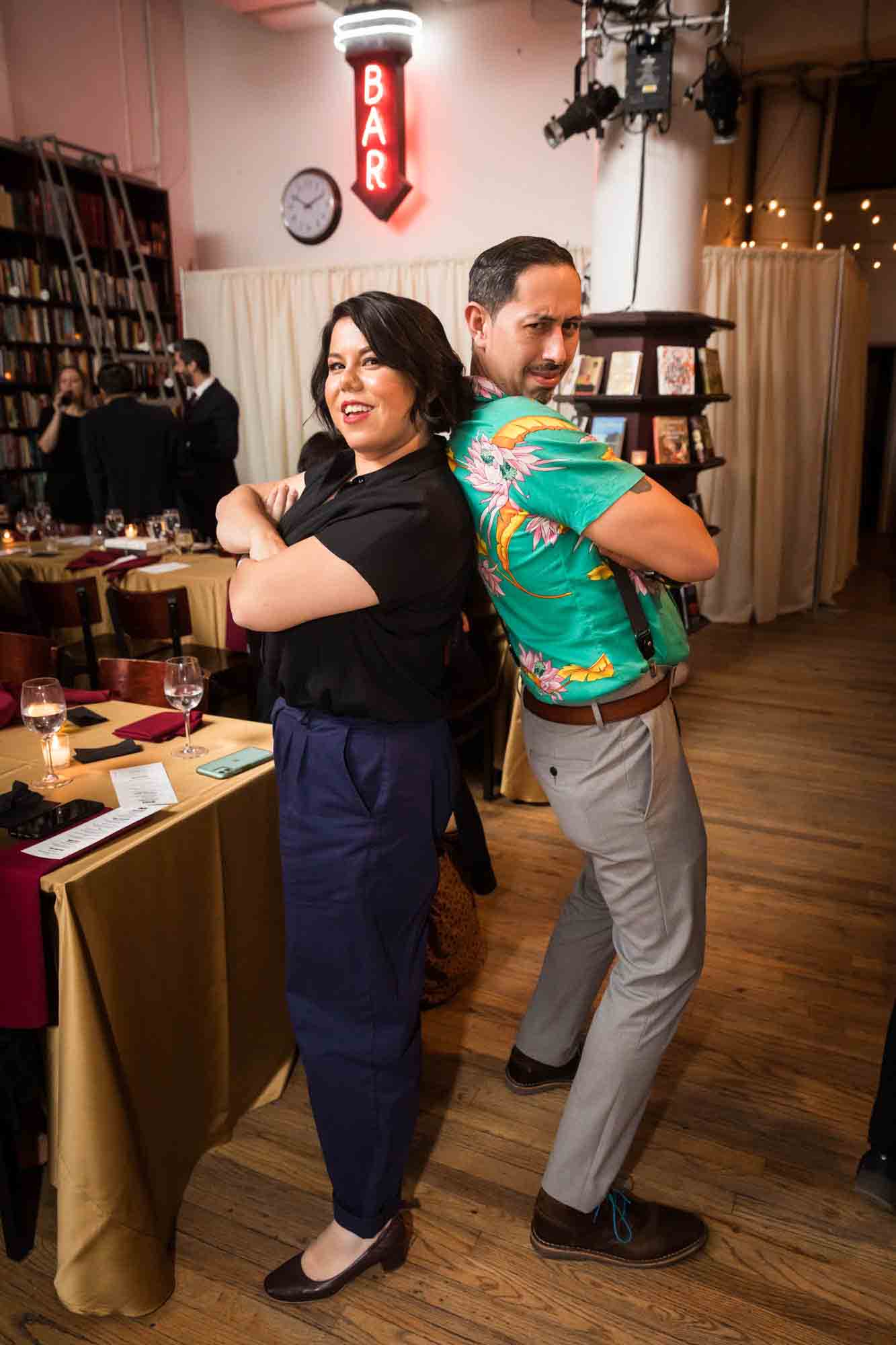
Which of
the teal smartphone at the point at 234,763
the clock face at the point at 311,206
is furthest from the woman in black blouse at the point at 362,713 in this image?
the clock face at the point at 311,206

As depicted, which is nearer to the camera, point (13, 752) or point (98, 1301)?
point (98, 1301)

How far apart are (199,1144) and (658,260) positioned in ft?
14.7

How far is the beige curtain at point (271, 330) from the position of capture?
7242 millimetres

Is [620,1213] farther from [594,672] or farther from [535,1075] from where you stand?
[594,672]

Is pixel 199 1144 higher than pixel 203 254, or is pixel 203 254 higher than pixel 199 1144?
pixel 203 254

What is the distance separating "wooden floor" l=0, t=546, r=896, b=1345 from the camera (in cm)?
158

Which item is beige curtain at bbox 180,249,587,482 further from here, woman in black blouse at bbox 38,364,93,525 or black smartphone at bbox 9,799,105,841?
black smartphone at bbox 9,799,105,841

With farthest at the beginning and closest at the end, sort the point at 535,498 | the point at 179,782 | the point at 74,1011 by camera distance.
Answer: the point at 179,782 < the point at 74,1011 < the point at 535,498

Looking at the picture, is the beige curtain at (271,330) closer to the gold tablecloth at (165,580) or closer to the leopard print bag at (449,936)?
the gold tablecloth at (165,580)

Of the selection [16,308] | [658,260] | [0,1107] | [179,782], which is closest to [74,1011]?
[0,1107]

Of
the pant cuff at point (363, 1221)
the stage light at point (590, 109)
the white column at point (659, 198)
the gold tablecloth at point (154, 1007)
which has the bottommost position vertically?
the pant cuff at point (363, 1221)

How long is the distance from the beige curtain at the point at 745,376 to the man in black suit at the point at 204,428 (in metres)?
0.76

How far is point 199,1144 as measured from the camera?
187 centimetres

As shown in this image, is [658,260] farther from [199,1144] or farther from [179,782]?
[199,1144]
